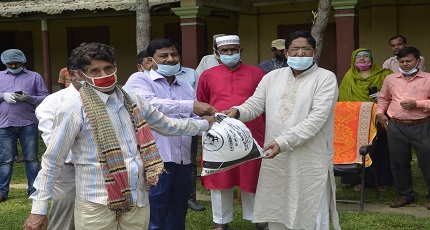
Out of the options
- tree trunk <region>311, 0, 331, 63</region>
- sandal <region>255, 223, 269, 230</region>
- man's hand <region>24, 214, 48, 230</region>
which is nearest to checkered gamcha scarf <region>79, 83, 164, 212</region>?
man's hand <region>24, 214, 48, 230</region>

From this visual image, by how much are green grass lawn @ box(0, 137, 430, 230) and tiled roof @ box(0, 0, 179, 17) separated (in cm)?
609

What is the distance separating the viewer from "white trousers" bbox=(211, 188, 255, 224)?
639 cm

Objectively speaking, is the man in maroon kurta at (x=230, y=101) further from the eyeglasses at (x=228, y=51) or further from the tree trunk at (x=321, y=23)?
the tree trunk at (x=321, y=23)

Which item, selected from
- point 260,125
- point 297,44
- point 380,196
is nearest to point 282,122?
point 297,44

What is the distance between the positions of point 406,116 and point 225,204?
96.0 inches

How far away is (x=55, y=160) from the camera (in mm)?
3822

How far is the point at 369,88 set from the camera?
8.33 metres

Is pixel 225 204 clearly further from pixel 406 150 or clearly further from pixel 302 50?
pixel 406 150

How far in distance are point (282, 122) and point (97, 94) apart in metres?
1.78

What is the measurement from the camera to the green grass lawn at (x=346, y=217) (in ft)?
22.3

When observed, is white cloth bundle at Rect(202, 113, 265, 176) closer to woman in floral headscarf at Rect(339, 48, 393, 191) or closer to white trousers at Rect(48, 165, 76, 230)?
white trousers at Rect(48, 165, 76, 230)

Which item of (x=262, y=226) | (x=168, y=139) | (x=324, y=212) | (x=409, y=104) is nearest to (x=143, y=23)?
(x=409, y=104)

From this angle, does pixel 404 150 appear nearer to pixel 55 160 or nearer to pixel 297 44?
pixel 297 44

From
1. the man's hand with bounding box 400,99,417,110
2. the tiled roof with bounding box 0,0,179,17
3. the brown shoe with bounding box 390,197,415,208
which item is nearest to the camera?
the man's hand with bounding box 400,99,417,110
